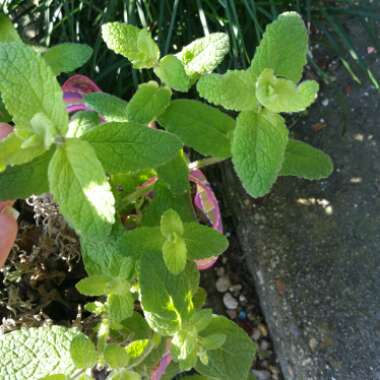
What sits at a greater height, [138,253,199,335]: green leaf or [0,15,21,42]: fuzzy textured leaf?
[0,15,21,42]: fuzzy textured leaf

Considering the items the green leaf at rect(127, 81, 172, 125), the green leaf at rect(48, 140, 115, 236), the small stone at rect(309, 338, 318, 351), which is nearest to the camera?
the green leaf at rect(48, 140, 115, 236)

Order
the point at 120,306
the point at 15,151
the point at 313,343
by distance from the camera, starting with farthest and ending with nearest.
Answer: the point at 313,343, the point at 120,306, the point at 15,151

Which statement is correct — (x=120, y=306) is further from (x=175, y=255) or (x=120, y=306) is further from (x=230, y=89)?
(x=230, y=89)

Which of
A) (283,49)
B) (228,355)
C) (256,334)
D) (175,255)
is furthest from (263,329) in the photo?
(283,49)

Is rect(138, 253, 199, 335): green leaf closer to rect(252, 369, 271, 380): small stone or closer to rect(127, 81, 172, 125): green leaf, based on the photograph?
rect(127, 81, 172, 125): green leaf

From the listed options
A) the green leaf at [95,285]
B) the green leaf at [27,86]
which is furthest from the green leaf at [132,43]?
the green leaf at [95,285]

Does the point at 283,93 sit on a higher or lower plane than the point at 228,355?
higher

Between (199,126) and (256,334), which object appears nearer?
(199,126)

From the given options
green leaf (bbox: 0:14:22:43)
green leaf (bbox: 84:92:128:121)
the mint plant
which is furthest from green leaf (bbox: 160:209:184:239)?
green leaf (bbox: 0:14:22:43)
